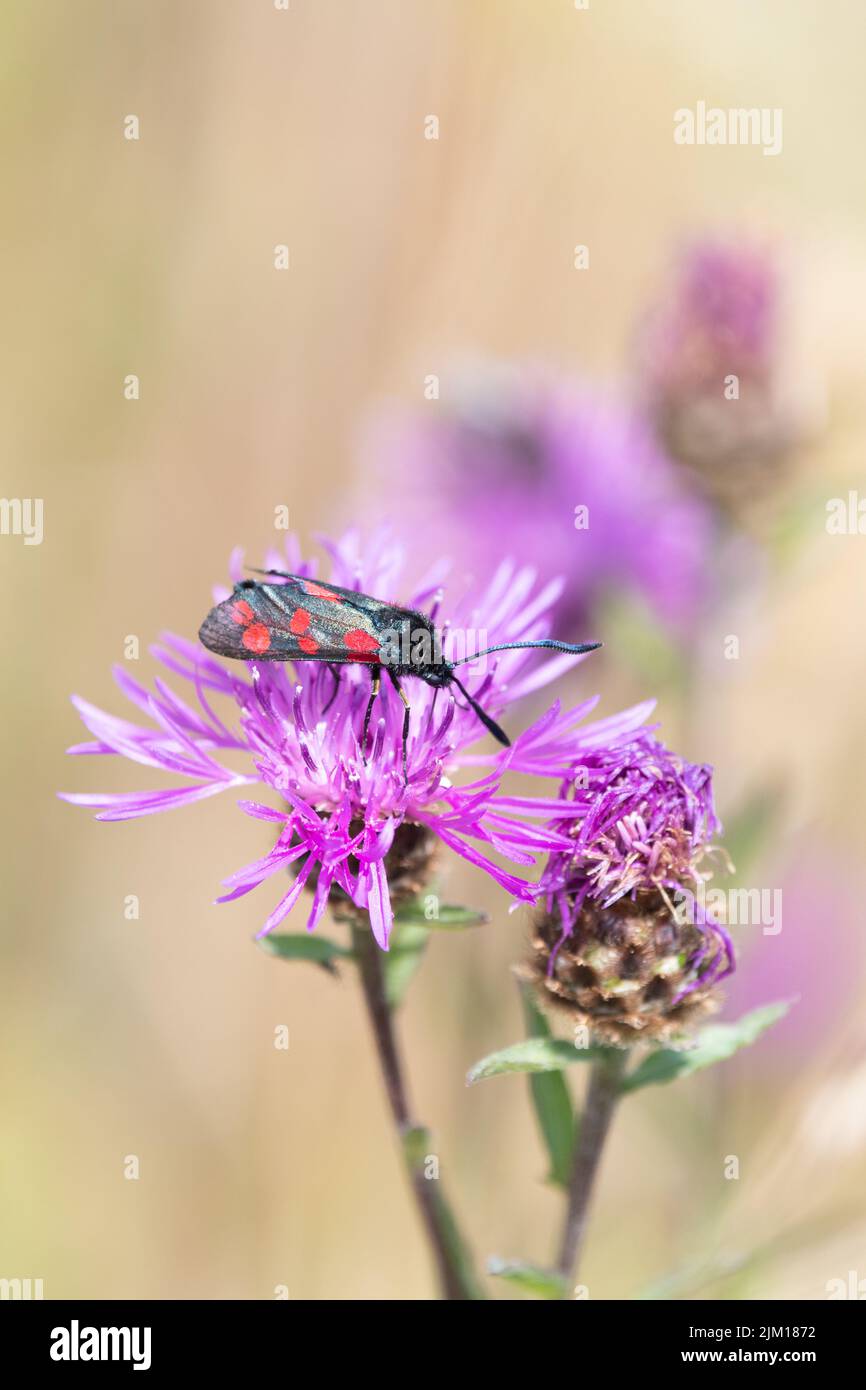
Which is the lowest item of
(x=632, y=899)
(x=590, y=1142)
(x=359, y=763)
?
(x=590, y=1142)

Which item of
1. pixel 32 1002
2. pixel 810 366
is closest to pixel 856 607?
pixel 810 366

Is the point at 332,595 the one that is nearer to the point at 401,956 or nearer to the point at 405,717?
the point at 405,717

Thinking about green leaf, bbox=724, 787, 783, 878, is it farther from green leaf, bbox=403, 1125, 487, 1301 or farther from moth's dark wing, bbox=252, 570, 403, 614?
moth's dark wing, bbox=252, 570, 403, 614

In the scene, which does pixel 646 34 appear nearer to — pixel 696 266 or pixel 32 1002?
pixel 696 266

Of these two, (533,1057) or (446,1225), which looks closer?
(533,1057)
